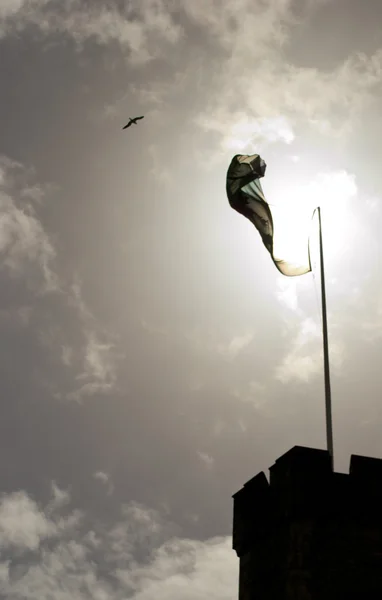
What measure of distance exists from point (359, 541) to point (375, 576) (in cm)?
59

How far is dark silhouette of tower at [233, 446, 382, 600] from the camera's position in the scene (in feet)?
32.9

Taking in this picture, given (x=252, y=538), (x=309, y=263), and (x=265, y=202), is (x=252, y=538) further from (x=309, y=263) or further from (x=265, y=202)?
(x=265, y=202)

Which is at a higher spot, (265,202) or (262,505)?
(265,202)

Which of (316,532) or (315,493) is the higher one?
(315,493)

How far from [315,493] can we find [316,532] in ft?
2.23

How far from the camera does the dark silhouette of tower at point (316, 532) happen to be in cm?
1004

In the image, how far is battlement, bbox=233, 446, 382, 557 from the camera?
35.1ft

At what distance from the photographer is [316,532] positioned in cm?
1047

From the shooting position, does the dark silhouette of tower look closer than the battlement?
Yes

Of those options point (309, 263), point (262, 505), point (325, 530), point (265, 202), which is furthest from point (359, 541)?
point (265, 202)

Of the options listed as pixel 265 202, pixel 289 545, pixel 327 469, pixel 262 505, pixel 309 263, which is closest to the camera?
pixel 289 545

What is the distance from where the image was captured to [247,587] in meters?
11.9

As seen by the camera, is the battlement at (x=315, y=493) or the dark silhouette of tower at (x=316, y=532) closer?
the dark silhouette of tower at (x=316, y=532)

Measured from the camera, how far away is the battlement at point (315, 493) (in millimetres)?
10688
